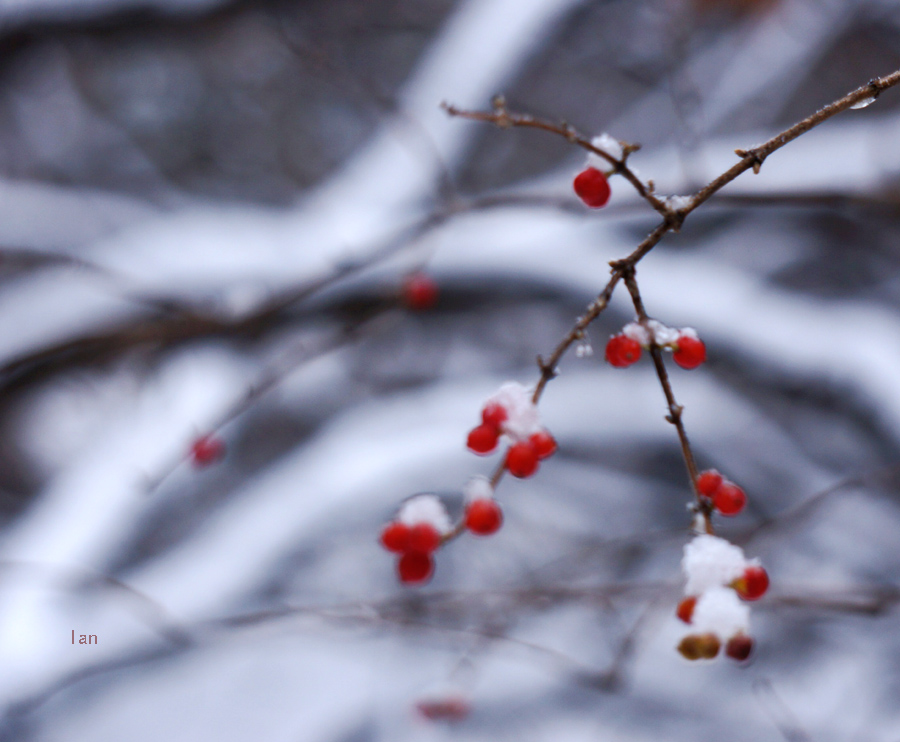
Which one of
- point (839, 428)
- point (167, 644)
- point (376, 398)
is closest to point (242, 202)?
point (376, 398)

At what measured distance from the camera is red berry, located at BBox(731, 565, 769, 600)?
1.38 ft

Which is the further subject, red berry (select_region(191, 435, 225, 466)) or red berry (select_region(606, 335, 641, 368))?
red berry (select_region(191, 435, 225, 466))

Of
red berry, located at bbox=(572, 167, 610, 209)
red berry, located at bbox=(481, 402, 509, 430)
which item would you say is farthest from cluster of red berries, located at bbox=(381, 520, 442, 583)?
red berry, located at bbox=(572, 167, 610, 209)

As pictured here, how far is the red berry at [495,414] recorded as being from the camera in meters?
0.46

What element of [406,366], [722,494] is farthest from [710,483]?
[406,366]

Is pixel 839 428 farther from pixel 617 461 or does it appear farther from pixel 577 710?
pixel 577 710

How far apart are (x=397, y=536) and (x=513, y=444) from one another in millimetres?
129

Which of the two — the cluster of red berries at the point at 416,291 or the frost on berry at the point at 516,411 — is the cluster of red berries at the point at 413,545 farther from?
the cluster of red berries at the point at 416,291

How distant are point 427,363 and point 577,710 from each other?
121 cm

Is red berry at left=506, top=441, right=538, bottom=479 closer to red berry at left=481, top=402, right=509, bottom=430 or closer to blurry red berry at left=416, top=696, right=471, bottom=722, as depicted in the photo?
red berry at left=481, top=402, right=509, bottom=430

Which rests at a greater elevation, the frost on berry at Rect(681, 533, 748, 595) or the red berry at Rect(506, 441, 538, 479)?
the red berry at Rect(506, 441, 538, 479)

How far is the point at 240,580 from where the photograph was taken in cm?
183

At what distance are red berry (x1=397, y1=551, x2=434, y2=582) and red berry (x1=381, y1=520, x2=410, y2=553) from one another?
1 centimetres

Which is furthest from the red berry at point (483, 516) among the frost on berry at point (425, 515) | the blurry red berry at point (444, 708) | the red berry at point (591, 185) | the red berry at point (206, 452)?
the blurry red berry at point (444, 708)
